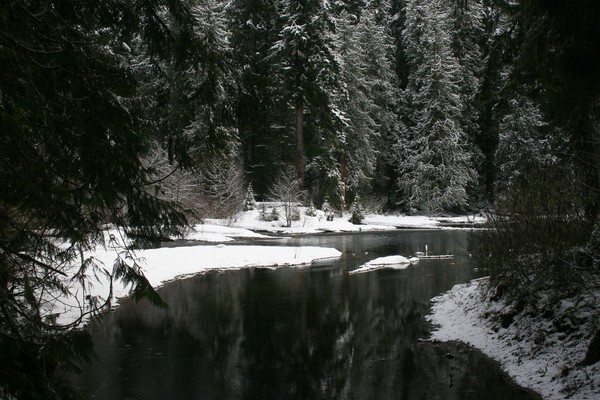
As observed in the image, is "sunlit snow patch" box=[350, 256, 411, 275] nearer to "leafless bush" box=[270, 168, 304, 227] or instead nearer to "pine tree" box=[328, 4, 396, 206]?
"leafless bush" box=[270, 168, 304, 227]

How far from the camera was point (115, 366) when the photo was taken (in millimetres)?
8789

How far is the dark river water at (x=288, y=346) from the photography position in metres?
7.72

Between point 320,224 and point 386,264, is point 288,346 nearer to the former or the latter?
point 386,264

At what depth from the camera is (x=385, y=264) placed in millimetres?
→ 20250

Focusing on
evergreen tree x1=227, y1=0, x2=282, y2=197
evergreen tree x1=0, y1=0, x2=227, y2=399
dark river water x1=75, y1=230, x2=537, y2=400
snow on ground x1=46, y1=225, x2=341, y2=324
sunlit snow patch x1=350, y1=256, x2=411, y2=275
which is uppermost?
evergreen tree x1=227, y1=0, x2=282, y2=197

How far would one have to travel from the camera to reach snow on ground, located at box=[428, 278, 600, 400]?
6.82 meters

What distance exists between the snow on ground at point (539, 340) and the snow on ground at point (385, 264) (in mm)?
7918

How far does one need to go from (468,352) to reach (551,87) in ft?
16.3

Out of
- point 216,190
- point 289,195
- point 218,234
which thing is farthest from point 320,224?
point 218,234

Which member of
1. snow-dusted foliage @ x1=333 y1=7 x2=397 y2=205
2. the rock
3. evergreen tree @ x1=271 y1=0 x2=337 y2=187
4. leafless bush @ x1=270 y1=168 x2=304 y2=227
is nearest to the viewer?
the rock

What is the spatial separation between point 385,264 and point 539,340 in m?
12.1

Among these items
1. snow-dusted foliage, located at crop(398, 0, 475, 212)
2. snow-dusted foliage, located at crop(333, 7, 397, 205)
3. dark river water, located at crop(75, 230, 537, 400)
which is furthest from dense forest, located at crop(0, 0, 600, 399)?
snow-dusted foliage, located at crop(398, 0, 475, 212)

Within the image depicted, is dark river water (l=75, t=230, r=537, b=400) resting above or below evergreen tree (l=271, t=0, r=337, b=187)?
below

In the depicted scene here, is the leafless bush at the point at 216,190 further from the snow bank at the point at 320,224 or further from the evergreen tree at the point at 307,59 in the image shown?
the evergreen tree at the point at 307,59
